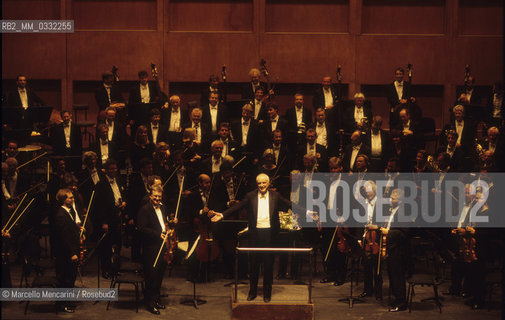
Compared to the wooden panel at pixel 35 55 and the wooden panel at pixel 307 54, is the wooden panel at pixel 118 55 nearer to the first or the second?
the wooden panel at pixel 35 55

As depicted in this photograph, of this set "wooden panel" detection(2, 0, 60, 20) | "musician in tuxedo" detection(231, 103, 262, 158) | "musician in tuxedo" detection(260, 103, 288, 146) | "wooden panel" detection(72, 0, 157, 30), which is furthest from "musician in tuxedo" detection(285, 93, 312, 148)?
"wooden panel" detection(2, 0, 60, 20)

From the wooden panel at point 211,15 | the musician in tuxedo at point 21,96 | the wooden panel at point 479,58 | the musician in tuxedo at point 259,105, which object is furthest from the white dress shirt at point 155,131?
the wooden panel at point 479,58

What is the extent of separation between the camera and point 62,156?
1041 cm

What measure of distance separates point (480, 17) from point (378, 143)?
4312 millimetres

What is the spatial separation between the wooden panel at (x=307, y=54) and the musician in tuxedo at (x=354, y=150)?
122 inches

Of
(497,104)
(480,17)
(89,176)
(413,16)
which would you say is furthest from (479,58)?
(89,176)

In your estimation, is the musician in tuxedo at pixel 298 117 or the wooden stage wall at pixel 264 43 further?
the wooden stage wall at pixel 264 43

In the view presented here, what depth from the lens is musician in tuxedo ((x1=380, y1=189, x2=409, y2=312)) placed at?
8.34 m

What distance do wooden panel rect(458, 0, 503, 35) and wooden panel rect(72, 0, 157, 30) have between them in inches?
216

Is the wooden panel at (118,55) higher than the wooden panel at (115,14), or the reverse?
the wooden panel at (115,14)

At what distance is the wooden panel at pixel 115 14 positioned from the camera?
43.1ft

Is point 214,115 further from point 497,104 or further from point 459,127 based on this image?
point 497,104

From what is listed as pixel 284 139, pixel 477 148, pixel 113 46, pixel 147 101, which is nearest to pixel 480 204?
pixel 477 148

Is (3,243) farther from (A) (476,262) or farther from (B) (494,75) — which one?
(B) (494,75)
